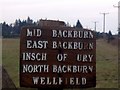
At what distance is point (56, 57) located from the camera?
18.9 ft

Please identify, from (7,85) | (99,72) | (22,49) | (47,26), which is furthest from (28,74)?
(99,72)

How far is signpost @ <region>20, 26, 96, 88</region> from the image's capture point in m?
5.64

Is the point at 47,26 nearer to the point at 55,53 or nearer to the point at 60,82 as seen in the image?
the point at 55,53

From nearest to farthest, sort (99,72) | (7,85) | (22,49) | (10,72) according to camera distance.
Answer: (22,49)
(7,85)
(10,72)
(99,72)

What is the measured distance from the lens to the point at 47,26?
574 cm

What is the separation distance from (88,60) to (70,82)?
42 centimetres

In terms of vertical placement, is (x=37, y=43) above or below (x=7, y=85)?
above

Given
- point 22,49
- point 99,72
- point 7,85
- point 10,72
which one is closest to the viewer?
point 22,49

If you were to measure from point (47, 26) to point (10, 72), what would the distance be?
26.4 feet

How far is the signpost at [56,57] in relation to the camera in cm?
564

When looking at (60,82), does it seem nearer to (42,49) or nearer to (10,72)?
(42,49)

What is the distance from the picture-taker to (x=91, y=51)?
5910 mm

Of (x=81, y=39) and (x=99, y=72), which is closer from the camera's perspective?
(x=81, y=39)

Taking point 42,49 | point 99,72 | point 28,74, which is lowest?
point 99,72
